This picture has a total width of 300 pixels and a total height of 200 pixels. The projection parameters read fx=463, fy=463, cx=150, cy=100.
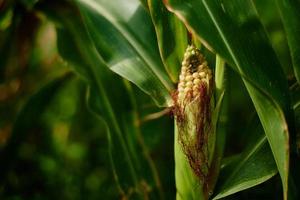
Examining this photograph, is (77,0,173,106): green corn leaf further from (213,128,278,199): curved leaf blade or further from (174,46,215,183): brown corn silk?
(213,128,278,199): curved leaf blade

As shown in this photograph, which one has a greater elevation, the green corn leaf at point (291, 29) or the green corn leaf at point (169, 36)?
the green corn leaf at point (169, 36)

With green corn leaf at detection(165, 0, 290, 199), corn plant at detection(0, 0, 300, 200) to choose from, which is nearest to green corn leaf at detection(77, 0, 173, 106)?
corn plant at detection(0, 0, 300, 200)

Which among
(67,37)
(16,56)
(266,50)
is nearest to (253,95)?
(266,50)

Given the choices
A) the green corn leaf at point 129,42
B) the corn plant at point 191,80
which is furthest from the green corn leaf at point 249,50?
the green corn leaf at point 129,42

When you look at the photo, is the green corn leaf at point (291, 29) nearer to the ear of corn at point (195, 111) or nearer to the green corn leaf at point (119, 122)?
the ear of corn at point (195, 111)

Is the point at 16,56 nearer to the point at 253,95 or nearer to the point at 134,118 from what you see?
the point at 134,118

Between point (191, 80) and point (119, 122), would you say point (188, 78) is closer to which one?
point (191, 80)
